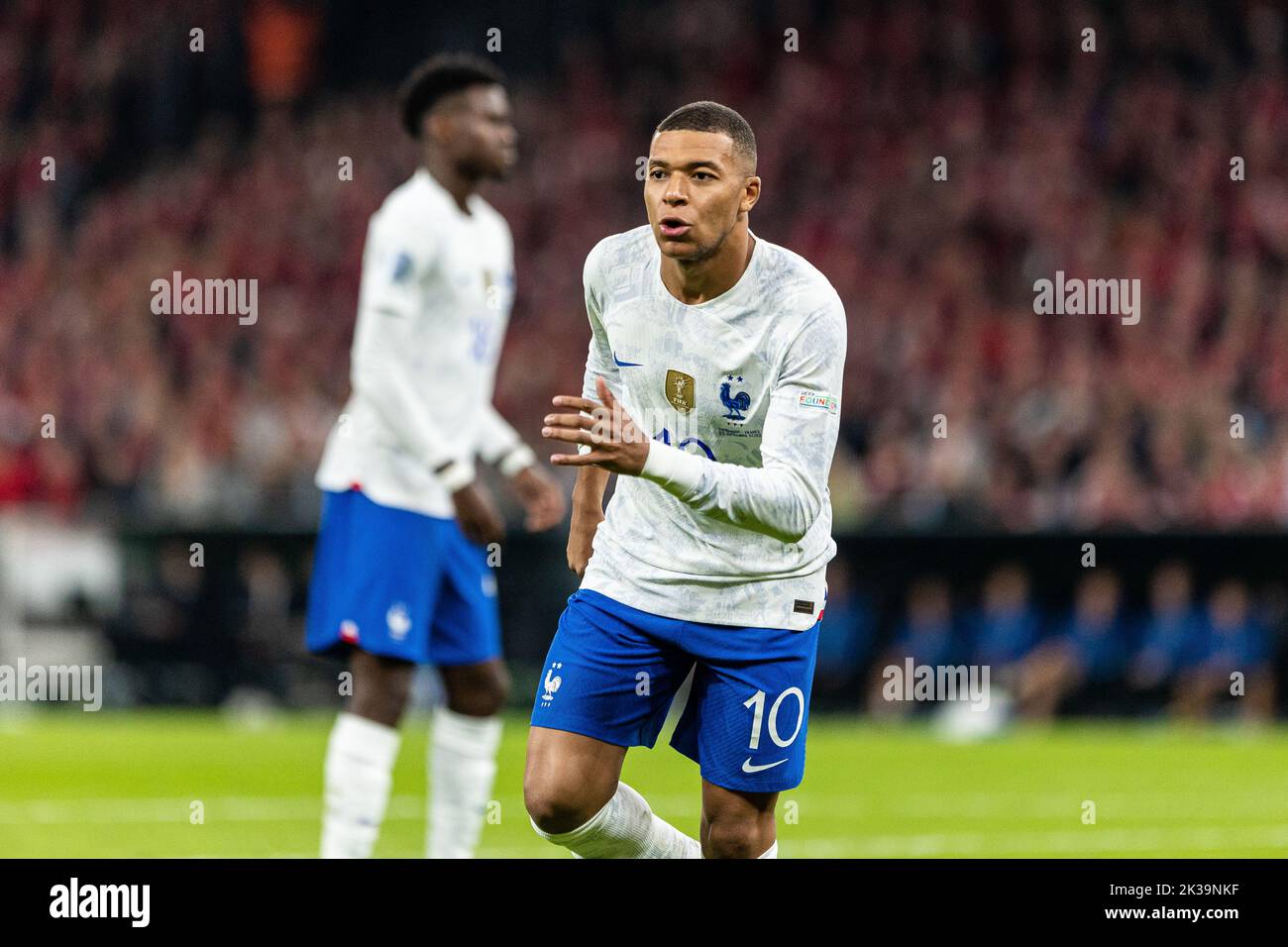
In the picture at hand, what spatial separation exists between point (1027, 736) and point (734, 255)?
8854 millimetres

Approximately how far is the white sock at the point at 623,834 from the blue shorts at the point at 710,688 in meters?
0.20

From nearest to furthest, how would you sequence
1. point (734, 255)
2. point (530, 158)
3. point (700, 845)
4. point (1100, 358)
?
point (734, 255), point (700, 845), point (1100, 358), point (530, 158)

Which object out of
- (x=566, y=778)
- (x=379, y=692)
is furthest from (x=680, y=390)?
(x=379, y=692)

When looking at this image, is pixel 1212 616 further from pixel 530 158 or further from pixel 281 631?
pixel 530 158

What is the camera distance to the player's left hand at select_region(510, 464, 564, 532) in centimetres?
688

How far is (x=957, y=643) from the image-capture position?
45.9 feet

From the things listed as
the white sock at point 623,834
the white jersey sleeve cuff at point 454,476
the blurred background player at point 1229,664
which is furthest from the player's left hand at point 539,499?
the blurred background player at point 1229,664

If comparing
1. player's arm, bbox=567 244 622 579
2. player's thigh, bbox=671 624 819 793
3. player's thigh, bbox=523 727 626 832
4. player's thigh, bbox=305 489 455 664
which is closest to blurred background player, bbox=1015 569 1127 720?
player's thigh, bbox=305 489 455 664

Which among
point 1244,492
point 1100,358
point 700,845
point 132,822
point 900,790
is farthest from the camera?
point 1100,358

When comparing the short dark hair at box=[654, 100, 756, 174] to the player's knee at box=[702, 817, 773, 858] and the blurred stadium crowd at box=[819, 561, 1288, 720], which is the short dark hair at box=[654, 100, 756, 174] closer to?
the player's knee at box=[702, 817, 773, 858]

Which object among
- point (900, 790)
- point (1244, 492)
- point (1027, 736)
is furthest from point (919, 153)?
point (900, 790)

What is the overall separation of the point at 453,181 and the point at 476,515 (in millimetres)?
1327

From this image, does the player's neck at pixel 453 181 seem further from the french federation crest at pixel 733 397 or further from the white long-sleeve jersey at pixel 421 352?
the french federation crest at pixel 733 397

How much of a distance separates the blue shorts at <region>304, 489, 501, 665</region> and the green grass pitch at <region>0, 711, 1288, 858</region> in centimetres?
122
